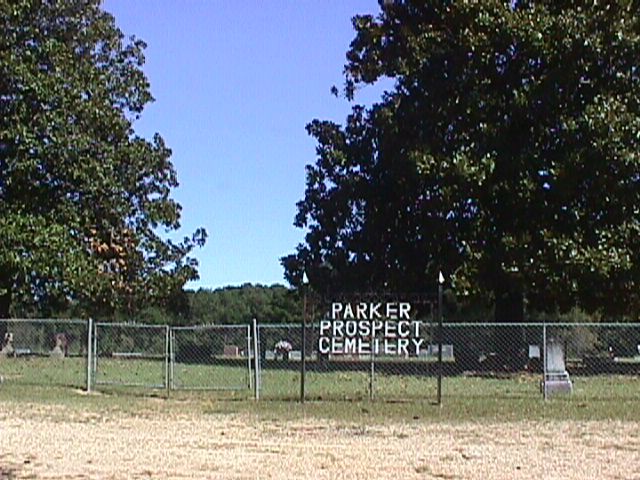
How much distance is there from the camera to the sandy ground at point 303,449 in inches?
402

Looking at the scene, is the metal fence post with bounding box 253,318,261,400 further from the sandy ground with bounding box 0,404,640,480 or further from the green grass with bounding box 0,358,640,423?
the sandy ground with bounding box 0,404,640,480

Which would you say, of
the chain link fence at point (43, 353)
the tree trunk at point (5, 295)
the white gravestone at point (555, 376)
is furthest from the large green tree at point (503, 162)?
the tree trunk at point (5, 295)

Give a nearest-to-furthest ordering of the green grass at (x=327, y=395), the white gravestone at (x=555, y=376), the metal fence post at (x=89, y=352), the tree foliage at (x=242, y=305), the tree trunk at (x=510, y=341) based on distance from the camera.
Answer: the green grass at (x=327, y=395) → the white gravestone at (x=555, y=376) → the metal fence post at (x=89, y=352) → the tree trunk at (x=510, y=341) → the tree foliage at (x=242, y=305)

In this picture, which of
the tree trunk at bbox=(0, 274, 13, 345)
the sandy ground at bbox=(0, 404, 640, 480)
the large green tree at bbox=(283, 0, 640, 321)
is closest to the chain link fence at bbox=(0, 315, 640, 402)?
the large green tree at bbox=(283, 0, 640, 321)

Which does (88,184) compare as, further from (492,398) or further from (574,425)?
(574,425)

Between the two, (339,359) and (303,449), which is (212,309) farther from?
(303,449)

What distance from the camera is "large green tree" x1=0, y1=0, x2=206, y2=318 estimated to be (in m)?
→ 27.9

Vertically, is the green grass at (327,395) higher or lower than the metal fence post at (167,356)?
lower

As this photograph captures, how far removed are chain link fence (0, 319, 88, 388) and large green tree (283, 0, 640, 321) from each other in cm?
817

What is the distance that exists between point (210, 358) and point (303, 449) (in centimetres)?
1371

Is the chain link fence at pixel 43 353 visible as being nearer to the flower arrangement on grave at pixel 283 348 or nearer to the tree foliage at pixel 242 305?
the flower arrangement on grave at pixel 283 348

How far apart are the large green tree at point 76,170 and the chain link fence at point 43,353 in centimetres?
353

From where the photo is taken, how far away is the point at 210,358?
1001 inches

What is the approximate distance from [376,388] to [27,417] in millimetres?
6936
